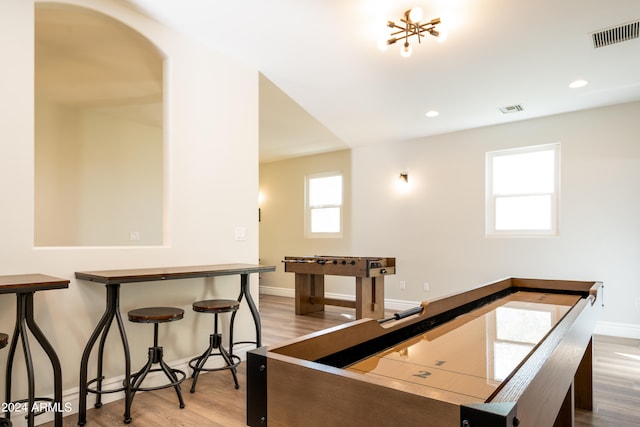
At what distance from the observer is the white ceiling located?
2873 mm

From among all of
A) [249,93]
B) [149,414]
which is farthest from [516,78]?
[149,414]

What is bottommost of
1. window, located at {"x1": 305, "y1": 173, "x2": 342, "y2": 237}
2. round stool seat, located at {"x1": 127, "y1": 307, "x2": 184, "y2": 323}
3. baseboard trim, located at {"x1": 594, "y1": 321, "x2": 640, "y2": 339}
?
baseboard trim, located at {"x1": 594, "y1": 321, "x2": 640, "y2": 339}

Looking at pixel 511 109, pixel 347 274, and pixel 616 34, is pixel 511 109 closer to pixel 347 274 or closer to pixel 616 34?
pixel 616 34

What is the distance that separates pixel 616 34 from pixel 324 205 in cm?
483

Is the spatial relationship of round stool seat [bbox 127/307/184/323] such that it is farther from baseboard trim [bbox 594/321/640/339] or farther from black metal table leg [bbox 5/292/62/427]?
baseboard trim [bbox 594/321/640/339]

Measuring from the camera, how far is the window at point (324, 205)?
277 inches

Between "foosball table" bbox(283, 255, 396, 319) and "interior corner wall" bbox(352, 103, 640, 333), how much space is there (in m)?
0.83

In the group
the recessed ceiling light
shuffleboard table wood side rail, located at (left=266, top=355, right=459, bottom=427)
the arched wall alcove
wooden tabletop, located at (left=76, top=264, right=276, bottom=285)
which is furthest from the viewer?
the recessed ceiling light

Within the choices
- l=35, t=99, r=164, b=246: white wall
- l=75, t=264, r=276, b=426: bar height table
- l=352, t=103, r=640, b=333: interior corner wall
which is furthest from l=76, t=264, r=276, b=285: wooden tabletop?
l=352, t=103, r=640, b=333: interior corner wall

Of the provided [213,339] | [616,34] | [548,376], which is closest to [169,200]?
[213,339]

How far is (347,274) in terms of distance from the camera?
5.06 m

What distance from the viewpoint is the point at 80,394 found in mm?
2367

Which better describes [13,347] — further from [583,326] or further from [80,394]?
[583,326]

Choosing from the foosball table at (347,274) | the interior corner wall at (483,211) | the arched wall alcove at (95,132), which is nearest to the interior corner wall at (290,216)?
the interior corner wall at (483,211)
